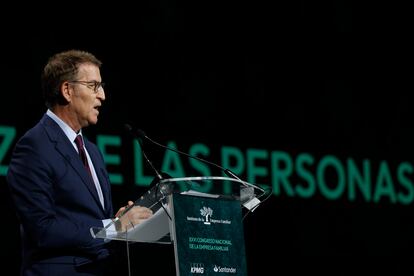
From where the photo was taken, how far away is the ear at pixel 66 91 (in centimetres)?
303

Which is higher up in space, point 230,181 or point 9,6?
point 9,6

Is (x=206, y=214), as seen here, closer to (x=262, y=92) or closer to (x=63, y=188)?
(x=63, y=188)

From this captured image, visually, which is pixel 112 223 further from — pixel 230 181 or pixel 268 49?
pixel 268 49

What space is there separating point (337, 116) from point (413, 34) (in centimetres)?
96

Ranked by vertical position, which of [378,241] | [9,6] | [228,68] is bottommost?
[378,241]

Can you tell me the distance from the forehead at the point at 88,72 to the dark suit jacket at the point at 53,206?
0.25 metres

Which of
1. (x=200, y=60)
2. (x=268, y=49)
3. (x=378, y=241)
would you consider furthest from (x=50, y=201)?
(x=378, y=241)

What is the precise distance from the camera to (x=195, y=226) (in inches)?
104

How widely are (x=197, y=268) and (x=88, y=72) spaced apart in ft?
2.94

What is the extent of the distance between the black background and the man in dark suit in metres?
1.61

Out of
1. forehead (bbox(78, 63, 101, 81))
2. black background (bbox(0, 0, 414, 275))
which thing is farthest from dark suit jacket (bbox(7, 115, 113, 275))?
black background (bbox(0, 0, 414, 275))

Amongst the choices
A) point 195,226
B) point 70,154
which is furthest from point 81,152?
point 195,226

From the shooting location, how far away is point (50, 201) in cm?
276

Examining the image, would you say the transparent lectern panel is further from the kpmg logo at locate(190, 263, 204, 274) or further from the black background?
the black background
